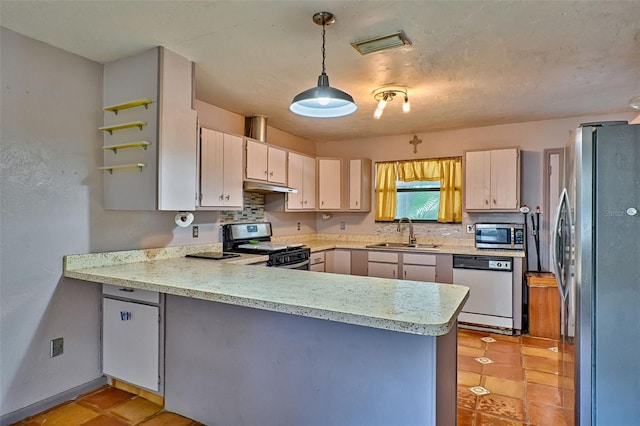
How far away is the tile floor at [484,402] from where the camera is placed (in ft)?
7.50

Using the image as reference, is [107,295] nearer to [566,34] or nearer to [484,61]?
[484,61]

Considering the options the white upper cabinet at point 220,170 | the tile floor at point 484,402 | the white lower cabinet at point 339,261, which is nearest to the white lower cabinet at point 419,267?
the white lower cabinet at point 339,261

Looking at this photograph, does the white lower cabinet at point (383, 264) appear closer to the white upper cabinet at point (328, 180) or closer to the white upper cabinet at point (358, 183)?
the white upper cabinet at point (358, 183)

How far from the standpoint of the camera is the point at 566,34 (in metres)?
2.21

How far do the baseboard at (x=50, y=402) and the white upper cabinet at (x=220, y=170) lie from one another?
5.12 ft

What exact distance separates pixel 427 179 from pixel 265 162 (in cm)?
222

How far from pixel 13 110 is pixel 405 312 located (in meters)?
2.59

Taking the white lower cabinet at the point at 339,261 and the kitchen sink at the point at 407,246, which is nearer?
A: the kitchen sink at the point at 407,246

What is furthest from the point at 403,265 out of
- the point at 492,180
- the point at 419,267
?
the point at 492,180

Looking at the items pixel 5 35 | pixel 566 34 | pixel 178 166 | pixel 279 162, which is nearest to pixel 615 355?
pixel 566 34

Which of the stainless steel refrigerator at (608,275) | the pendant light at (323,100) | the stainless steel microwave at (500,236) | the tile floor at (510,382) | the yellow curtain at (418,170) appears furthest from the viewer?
the yellow curtain at (418,170)

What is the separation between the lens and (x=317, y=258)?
4.46 m

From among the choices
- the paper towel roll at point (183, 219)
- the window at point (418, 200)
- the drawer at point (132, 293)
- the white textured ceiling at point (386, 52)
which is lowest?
the drawer at point (132, 293)

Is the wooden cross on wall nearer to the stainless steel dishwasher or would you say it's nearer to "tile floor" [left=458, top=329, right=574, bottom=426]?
the stainless steel dishwasher
